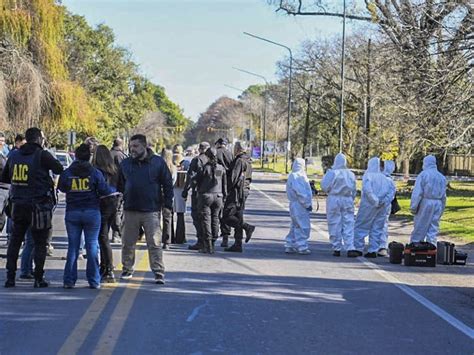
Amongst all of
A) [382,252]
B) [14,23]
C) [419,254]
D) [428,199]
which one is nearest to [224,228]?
[382,252]

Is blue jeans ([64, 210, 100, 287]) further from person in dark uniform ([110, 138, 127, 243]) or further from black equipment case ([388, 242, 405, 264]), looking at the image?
black equipment case ([388, 242, 405, 264])

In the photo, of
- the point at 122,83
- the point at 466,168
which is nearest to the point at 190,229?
the point at 466,168

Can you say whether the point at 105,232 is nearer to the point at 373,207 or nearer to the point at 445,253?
the point at 373,207

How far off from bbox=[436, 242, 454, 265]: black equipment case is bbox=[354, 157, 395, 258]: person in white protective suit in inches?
47.7

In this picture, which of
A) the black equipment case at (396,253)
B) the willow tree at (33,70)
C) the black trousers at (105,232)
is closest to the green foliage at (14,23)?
the willow tree at (33,70)

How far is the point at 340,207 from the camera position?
556 inches

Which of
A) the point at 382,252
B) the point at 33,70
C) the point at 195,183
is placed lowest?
the point at 382,252

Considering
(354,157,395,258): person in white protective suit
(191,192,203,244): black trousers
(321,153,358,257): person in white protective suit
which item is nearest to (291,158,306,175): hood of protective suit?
(321,153,358,257): person in white protective suit

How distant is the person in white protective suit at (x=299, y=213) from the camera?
14091mm

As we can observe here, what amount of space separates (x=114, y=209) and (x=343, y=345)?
→ 13.6 ft

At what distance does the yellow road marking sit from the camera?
22.7 ft

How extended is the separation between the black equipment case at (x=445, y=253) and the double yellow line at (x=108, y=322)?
5.50 metres

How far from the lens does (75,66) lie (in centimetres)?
6850

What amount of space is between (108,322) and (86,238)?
206cm
